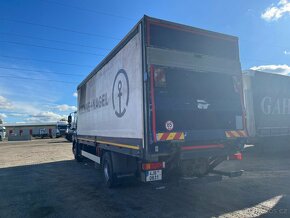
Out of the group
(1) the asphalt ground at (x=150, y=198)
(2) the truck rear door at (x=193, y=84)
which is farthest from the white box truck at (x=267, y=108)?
(2) the truck rear door at (x=193, y=84)

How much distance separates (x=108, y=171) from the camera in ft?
24.6

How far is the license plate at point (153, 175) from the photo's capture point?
212 inches

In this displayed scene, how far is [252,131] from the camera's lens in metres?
11.5

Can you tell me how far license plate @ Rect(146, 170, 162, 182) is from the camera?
17.7ft

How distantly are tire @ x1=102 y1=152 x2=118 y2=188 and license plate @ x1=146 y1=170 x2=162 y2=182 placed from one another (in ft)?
6.52

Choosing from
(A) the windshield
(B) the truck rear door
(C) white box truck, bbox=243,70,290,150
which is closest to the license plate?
(B) the truck rear door

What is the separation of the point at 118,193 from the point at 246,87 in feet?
26.4

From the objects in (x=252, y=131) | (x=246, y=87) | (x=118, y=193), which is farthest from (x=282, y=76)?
(x=118, y=193)

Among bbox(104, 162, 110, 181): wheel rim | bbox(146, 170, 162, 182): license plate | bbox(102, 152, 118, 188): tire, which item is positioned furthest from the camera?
bbox(104, 162, 110, 181): wheel rim

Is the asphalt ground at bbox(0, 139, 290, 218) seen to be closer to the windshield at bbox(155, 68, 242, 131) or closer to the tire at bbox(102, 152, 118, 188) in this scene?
the tire at bbox(102, 152, 118, 188)

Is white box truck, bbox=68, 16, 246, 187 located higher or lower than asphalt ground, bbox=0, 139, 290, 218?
higher

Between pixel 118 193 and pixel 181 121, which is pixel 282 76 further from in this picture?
pixel 118 193

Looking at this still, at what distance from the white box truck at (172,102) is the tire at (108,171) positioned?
29mm

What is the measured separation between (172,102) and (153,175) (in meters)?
1.67
